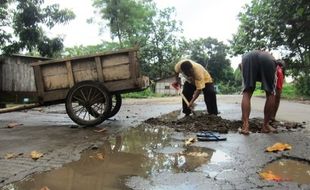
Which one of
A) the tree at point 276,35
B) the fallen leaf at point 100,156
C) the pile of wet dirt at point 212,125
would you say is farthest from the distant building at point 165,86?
the fallen leaf at point 100,156

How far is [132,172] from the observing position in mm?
4414

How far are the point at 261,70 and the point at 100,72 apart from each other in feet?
10.2

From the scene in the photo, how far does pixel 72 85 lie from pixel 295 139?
4333mm

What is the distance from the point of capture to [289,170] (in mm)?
4480

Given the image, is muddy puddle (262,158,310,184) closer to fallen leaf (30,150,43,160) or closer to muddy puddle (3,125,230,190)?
muddy puddle (3,125,230,190)

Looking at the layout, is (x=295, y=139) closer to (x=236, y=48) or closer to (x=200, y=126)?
(x=200, y=126)

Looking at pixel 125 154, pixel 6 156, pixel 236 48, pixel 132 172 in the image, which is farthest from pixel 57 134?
pixel 236 48

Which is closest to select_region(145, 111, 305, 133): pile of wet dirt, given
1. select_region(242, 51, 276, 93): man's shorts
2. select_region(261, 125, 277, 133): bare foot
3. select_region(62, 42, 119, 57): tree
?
select_region(261, 125, 277, 133): bare foot

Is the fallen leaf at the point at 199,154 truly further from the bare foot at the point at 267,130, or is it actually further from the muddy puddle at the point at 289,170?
the bare foot at the point at 267,130

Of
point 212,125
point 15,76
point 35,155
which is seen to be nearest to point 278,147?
point 212,125

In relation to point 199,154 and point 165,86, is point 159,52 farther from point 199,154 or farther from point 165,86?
point 199,154

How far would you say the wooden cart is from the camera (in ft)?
26.8

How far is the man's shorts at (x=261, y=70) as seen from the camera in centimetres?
694

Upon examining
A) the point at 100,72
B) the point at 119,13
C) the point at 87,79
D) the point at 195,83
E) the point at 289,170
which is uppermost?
the point at 119,13
